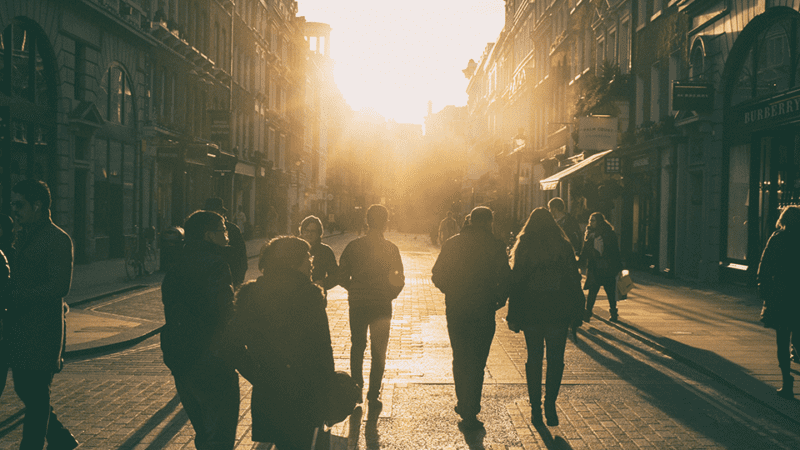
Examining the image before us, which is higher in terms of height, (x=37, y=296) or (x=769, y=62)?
(x=769, y=62)

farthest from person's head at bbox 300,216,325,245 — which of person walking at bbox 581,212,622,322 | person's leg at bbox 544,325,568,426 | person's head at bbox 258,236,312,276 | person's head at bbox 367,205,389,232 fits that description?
person walking at bbox 581,212,622,322

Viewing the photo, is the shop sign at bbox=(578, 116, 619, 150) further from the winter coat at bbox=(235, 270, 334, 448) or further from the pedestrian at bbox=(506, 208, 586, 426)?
the winter coat at bbox=(235, 270, 334, 448)

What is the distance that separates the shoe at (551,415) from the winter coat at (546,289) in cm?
67

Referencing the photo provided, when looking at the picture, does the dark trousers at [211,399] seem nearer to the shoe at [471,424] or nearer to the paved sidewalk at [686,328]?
the shoe at [471,424]

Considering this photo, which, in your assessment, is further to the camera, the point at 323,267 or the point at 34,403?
the point at 323,267

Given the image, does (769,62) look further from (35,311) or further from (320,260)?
(35,311)

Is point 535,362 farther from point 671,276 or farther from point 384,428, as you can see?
point 671,276

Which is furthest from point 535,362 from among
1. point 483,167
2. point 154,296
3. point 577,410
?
point 483,167

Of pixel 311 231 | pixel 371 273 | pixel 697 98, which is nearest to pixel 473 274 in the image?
pixel 371 273

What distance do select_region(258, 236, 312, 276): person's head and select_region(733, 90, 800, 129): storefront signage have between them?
13559mm

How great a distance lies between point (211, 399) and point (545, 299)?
9.69 feet

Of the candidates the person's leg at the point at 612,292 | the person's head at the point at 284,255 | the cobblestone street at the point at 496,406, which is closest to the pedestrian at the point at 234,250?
the cobblestone street at the point at 496,406

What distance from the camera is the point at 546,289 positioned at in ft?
20.7

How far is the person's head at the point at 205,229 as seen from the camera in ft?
14.8
